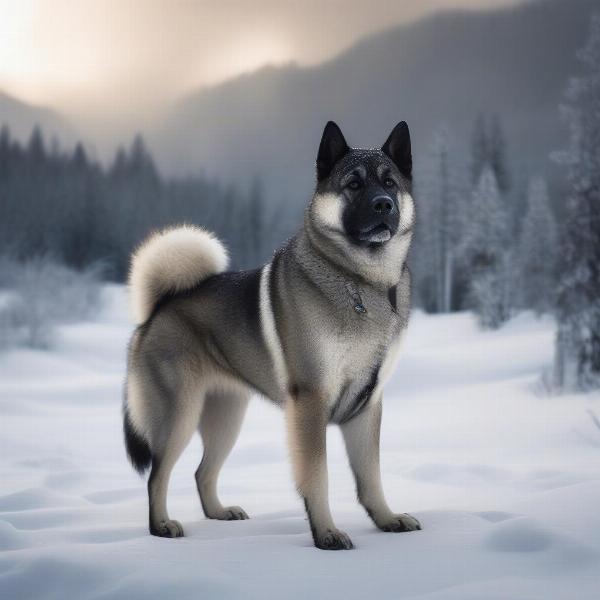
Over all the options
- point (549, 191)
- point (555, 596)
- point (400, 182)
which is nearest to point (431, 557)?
point (555, 596)

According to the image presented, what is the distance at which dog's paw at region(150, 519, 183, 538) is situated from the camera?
3.72 meters

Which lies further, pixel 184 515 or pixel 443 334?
pixel 443 334

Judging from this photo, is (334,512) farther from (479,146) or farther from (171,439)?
(479,146)

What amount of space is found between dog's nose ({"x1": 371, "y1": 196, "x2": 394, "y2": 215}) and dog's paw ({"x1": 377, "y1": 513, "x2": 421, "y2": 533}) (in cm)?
158

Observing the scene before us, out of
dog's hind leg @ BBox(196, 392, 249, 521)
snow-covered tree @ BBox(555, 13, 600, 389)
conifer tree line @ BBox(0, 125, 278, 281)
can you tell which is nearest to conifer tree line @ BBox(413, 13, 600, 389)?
snow-covered tree @ BBox(555, 13, 600, 389)

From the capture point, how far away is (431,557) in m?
3.03

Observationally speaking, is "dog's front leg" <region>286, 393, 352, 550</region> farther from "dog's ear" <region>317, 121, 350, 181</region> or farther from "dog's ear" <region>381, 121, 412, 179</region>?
"dog's ear" <region>381, 121, 412, 179</region>

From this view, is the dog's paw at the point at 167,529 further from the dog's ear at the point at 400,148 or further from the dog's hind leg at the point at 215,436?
the dog's ear at the point at 400,148

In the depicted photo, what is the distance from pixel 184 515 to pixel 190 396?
94 centimetres

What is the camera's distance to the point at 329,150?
11.7 ft

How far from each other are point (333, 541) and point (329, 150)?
1.88 metres

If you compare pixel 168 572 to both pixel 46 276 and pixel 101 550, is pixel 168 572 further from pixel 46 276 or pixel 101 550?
pixel 46 276

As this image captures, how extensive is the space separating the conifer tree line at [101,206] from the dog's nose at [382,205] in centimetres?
2789

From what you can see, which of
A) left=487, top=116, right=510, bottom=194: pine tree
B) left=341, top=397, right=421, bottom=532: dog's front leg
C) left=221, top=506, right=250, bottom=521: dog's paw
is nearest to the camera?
left=341, top=397, right=421, bottom=532: dog's front leg
